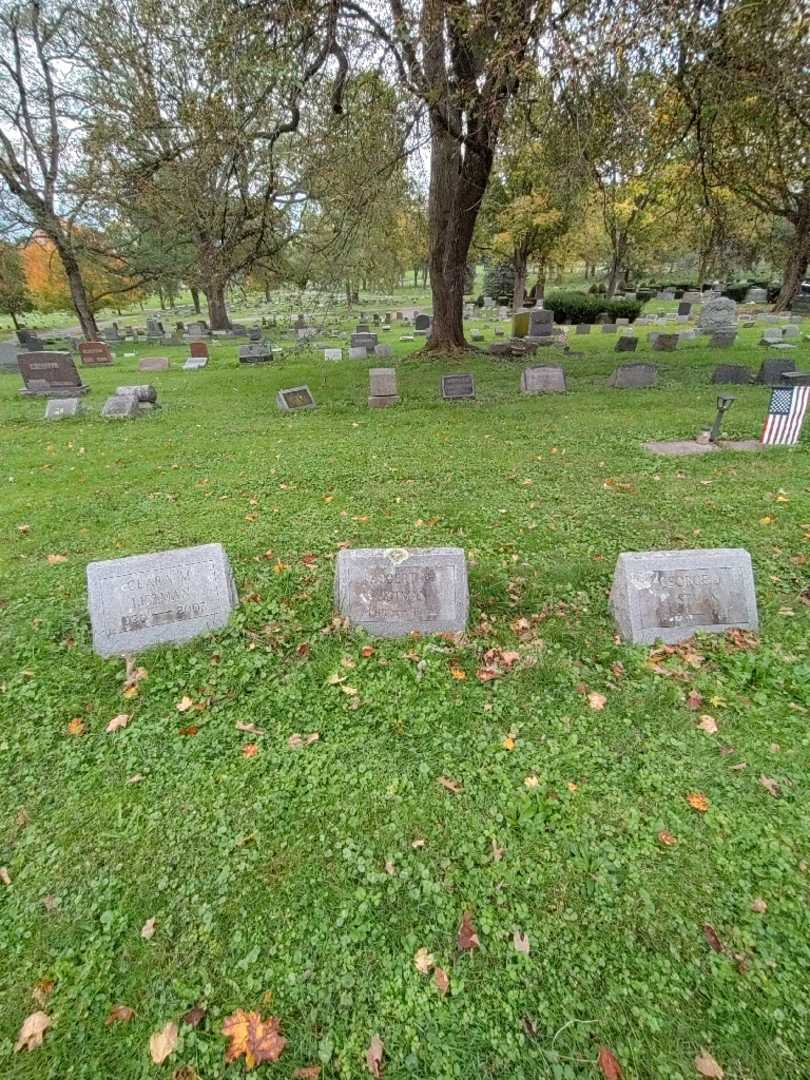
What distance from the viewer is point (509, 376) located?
47.2 feet

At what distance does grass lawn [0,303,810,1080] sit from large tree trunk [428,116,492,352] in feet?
39.0

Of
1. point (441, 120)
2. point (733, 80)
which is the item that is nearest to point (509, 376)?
point (441, 120)

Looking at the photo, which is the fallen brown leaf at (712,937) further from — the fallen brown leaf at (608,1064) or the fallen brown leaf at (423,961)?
the fallen brown leaf at (423,961)

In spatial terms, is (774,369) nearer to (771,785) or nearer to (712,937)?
(771,785)

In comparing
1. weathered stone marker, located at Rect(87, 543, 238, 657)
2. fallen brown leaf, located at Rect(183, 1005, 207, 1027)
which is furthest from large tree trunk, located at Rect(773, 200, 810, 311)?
fallen brown leaf, located at Rect(183, 1005, 207, 1027)

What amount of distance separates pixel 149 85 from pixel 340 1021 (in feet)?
39.5

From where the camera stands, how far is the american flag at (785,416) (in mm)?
7590

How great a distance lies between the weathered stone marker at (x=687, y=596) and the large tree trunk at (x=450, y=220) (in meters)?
11.9

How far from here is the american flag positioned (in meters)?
7.59

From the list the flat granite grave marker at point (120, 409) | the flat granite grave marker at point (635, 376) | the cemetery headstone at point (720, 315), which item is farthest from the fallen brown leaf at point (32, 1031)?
the cemetery headstone at point (720, 315)

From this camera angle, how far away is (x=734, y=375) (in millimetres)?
13016

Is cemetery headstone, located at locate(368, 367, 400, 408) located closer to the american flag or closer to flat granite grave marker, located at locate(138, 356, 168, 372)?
the american flag

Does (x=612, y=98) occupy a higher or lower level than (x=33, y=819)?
higher

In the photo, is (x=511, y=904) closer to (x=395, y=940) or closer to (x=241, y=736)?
(x=395, y=940)
